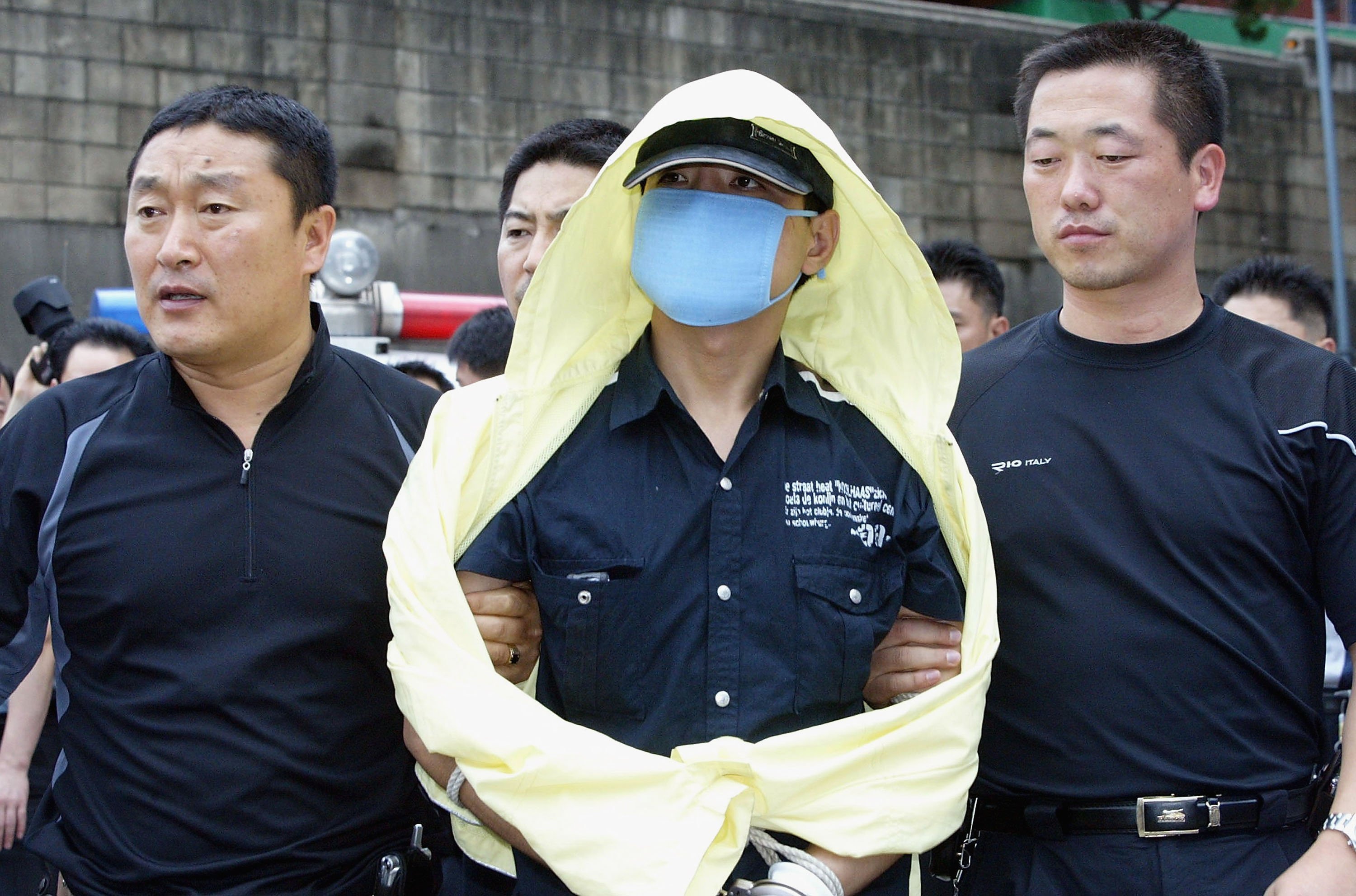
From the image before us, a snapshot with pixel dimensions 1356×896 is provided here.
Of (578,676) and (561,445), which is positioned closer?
(578,676)

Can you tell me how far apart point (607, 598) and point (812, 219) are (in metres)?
0.80

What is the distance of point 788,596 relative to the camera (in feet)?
7.22

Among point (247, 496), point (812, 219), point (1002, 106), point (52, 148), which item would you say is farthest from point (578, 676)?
point (1002, 106)

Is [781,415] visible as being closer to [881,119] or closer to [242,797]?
[242,797]

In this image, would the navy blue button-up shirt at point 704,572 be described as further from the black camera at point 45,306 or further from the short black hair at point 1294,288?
the black camera at point 45,306

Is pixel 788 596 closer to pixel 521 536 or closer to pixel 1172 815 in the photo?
pixel 521 536

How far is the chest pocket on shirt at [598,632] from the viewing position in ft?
7.08

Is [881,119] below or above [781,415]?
above

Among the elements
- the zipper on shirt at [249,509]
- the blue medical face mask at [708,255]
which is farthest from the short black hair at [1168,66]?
the zipper on shirt at [249,509]

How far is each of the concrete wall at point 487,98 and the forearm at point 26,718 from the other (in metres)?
5.56

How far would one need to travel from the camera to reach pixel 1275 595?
2.55m

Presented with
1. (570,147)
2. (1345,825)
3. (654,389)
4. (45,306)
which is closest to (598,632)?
(654,389)

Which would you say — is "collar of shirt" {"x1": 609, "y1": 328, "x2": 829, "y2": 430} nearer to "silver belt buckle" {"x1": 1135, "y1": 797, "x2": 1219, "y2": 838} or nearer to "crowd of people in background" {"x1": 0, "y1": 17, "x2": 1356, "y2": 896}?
"crowd of people in background" {"x1": 0, "y1": 17, "x2": 1356, "y2": 896}

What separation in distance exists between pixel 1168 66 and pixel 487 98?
768 centimetres
